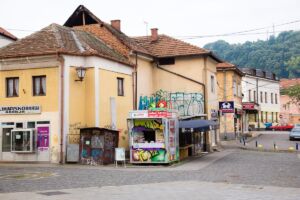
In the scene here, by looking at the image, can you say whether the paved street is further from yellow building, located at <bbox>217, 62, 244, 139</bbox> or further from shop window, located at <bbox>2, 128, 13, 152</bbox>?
yellow building, located at <bbox>217, 62, 244, 139</bbox>

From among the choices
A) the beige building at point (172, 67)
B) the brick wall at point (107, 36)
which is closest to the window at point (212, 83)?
the beige building at point (172, 67)

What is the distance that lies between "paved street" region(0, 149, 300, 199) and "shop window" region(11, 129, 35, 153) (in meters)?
1.22

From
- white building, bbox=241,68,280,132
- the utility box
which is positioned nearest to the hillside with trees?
white building, bbox=241,68,280,132

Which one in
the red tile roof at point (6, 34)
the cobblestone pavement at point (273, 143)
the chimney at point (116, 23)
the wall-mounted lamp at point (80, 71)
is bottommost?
the cobblestone pavement at point (273, 143)

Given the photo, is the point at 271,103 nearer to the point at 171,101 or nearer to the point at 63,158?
the point at 171,101

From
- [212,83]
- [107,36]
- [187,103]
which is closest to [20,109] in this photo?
[107,36]

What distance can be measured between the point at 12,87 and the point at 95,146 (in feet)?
19.7

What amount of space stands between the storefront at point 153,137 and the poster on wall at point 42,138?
4452mm

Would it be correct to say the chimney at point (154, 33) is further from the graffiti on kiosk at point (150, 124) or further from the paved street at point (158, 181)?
the paved street at point (158, 181)

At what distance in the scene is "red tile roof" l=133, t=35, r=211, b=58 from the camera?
3186 cm

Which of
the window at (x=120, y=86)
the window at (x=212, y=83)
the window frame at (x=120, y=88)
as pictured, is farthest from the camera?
the window at (x=212, y=83)

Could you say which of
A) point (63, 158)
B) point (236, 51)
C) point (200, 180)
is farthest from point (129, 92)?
point (236, 51)

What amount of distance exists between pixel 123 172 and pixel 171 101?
12883mm

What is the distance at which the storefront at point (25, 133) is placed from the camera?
954 inches
